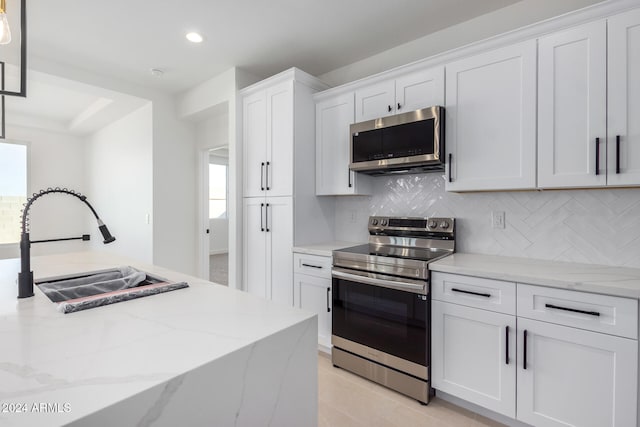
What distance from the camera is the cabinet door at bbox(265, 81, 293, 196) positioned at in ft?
9.23

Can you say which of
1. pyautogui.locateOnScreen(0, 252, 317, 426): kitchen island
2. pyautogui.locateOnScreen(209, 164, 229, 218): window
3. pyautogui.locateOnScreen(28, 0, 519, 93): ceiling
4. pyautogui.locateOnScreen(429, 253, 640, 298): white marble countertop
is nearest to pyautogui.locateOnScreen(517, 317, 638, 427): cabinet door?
pyautogui.locateOnScreen(429, 253, 640, 298): white marble countertop

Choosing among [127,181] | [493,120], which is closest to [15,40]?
[493,120]

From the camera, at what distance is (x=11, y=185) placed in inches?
192

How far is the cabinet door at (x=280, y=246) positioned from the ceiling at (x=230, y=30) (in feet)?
4.47

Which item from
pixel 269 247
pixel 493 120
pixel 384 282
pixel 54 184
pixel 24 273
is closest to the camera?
pixel 24 273

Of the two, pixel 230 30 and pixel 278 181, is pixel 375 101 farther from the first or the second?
pixel 230 30

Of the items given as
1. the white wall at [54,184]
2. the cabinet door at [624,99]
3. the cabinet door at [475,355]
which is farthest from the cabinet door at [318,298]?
the white wall at [54,184]

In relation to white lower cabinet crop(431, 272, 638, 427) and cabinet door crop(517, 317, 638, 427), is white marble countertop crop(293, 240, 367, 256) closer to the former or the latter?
white lower cabinet crop(431, 272, 638, 427)

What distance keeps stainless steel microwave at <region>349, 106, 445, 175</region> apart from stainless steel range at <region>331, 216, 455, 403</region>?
1.67 feet

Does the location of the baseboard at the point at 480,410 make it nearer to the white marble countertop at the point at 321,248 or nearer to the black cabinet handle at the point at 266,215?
the white marble countertop at the point at 321,248

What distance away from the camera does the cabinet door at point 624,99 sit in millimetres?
1604

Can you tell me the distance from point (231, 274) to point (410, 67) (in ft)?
A: 8.16

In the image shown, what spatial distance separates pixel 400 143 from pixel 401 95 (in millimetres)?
390

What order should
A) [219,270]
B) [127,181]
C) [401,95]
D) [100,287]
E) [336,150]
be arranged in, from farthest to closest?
[219,270], [127,181], [336,150], [401,95], [100,287]
